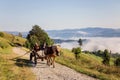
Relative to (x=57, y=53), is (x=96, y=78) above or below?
below

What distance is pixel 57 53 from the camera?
3203 centimetres

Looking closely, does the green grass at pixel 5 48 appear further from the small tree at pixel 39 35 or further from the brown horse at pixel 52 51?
the small tree at pixel 39 35

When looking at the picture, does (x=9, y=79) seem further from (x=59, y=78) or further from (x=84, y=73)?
(x=84, y=73)

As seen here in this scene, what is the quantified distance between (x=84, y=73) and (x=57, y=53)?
4184 mm

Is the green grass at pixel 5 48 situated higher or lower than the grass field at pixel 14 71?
higher

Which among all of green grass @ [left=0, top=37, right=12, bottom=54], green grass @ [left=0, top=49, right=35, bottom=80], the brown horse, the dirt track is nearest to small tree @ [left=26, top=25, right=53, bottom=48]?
green grass @ [left=0, top=37, right=12, bottom=54]

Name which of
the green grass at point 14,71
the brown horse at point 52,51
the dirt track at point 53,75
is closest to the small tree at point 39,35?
the green grass at point 14,71

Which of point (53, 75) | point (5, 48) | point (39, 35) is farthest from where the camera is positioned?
point (39, 35)

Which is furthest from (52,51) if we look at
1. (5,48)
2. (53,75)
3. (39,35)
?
(39,35)

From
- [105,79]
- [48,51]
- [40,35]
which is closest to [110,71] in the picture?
[105,79]

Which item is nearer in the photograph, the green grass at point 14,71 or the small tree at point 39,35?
the green grass at point 14,71

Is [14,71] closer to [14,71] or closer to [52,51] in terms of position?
[14,71]

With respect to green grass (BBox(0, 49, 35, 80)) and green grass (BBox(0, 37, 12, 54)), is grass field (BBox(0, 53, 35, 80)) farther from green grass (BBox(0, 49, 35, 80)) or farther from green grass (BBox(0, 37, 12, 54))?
green grass (BBox(0, 37, 12, 54))

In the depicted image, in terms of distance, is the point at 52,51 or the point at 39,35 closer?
the point at 52,51
